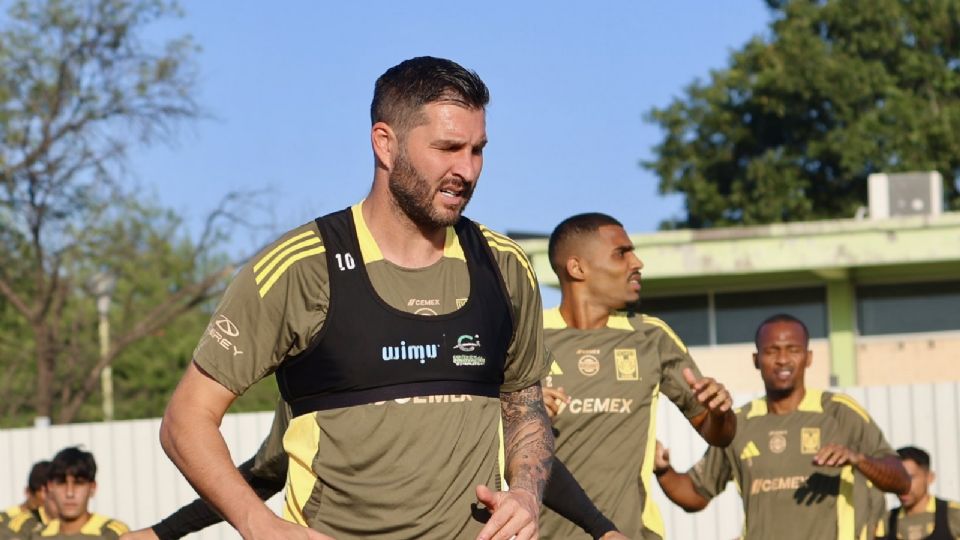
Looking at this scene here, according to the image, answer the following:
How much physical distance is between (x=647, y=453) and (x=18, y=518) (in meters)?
6.47

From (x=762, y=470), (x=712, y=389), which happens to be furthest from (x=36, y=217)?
(x=712, y=389)

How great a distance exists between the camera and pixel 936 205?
25750 millimetres

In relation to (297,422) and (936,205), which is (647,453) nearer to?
(297,422)

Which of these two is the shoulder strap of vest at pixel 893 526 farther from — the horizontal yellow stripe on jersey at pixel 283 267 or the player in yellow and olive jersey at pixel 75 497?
the horizontal yellow stripe on jersey at pixel 283 267

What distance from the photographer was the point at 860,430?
9680 mm

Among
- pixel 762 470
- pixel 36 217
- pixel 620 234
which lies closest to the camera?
pixel 620 234

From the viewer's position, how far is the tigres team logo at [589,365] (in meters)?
8.06

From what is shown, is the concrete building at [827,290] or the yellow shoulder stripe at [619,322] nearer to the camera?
the yellow shoulder stripe at [619,322]

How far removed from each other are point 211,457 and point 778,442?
6.12 m

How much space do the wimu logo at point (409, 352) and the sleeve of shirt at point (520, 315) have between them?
1.13 feet

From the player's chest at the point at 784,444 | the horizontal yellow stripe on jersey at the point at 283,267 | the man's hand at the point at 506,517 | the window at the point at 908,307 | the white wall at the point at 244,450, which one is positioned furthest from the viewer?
the window at the point at 908,307

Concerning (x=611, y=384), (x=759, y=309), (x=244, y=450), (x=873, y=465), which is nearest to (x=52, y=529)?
(x=244, y=450)

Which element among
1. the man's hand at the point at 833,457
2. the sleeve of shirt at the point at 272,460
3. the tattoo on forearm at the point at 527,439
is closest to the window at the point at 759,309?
the man's hand at the point at 833,457

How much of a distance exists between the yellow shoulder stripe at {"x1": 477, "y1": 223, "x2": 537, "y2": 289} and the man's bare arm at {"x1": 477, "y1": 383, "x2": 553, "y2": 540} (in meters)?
0.33
